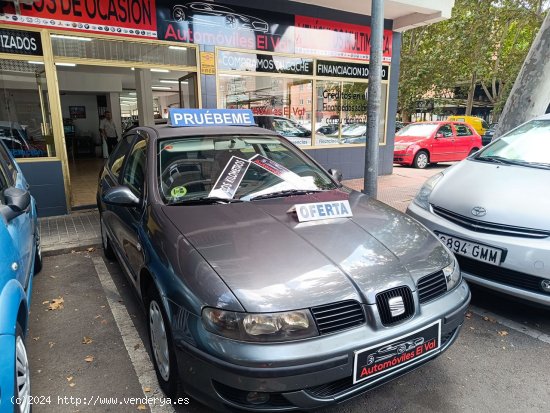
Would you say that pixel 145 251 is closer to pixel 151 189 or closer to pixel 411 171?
pixel 151 189

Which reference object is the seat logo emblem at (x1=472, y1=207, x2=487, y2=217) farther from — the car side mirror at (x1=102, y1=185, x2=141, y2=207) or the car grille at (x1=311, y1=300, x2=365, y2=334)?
the car side mirror at (x1=102, y1=185, x2=141, y2=207)

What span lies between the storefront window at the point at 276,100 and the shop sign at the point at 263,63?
15 cm

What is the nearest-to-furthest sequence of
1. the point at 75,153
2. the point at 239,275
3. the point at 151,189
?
the point at 239,275 → the point at 151,189 → the point at 75,153

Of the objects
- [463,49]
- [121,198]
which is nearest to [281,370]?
[121,198]

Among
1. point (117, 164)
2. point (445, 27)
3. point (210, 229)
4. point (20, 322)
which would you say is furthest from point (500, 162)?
point (445, 27)

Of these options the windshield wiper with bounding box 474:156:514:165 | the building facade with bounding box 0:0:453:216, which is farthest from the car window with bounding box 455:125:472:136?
the windshield wiper with bounding box 474:156:514:165

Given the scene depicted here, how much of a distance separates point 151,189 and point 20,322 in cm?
110

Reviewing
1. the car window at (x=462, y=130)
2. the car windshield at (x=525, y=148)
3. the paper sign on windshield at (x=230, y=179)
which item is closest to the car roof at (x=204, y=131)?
the paper sign on windshield at (x=230, y=179)

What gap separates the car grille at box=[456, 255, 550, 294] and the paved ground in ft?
1.41

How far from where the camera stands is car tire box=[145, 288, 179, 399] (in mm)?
2107

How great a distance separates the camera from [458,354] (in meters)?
2.82

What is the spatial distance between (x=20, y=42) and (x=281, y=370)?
6.19 m

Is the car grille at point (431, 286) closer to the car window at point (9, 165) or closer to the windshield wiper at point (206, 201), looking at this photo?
the windshield wiper at point (206, 201)

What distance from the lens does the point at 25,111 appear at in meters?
6.04
